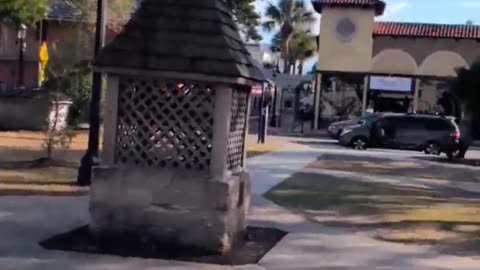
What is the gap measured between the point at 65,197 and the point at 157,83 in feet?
16.5

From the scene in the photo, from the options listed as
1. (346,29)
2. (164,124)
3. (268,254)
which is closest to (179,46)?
(164,124)

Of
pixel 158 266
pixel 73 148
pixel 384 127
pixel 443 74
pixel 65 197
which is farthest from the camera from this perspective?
pixel 443 74

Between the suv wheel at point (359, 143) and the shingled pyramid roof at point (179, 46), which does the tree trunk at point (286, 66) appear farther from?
the shingled pyramid roof at point (179, 46)

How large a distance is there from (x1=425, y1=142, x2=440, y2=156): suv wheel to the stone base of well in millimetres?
29532

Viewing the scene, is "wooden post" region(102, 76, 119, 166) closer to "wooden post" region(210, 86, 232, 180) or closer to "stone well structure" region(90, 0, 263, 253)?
"stone well structure" region(90, 0, 263, 253)

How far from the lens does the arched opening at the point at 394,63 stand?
187ft

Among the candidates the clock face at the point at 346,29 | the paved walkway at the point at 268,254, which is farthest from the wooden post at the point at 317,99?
the paved walkway at the point at 268,254

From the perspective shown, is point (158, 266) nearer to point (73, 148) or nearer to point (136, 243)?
point (136, 243)

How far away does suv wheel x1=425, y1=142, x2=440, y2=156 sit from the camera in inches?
1533

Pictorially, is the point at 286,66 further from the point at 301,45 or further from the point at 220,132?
the point at 220,132

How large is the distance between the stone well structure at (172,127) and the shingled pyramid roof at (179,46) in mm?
11

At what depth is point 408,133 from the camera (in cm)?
3981

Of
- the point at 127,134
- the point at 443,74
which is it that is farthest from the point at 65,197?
the point at 443,74

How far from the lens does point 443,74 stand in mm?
56656
